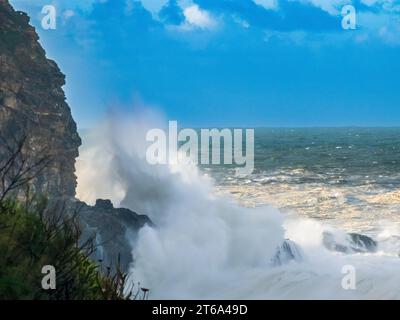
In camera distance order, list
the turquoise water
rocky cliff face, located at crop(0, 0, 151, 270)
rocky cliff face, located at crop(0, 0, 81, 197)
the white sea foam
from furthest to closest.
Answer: the turquoise water, rocky cliff face, located at crop(0, 0, 81, 197), rocky cliff face, located at crop(0, 0, 151, 270), the white sea foam

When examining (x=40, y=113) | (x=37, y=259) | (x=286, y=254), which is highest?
(x=40, y=113)

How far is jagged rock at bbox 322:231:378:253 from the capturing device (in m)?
21.7

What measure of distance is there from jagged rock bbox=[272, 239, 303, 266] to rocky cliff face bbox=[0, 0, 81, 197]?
9.32m

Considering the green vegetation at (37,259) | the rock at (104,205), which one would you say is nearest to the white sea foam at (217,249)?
the rock at (104,205)

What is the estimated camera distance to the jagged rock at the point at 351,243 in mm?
21672

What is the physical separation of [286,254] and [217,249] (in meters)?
2.56

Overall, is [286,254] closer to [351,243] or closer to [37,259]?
[351,243]

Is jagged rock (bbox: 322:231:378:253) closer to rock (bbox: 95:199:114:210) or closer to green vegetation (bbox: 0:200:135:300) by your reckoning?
rock (bbox: 95:199:114:210)

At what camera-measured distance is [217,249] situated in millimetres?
20953

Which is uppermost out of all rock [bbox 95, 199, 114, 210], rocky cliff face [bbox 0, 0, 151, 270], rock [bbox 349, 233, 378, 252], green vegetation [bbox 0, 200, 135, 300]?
rocky cliff face [bbox 0, 0, 151, 270]

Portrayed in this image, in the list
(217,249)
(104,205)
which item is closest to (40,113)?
(104,205)

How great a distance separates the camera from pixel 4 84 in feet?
74.8

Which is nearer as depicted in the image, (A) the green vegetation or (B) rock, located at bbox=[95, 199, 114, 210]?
(A) the green vegetation

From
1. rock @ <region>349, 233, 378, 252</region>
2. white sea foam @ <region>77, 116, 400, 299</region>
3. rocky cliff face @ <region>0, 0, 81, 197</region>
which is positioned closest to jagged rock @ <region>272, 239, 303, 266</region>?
white sea foam @ <region>77, 116, 400, 299</region>
